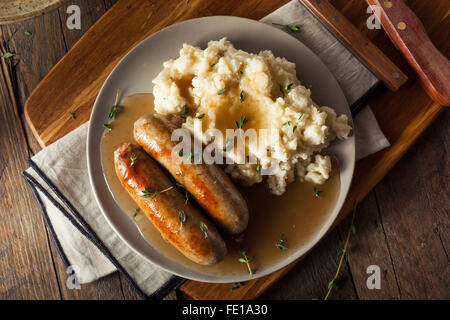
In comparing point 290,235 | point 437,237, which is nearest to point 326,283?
point 290,235

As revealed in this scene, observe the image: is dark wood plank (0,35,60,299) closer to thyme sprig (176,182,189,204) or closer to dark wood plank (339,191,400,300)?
thyme sprig (176,182,189,204)

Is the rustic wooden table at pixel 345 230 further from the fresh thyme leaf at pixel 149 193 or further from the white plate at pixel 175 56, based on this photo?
the fresh thyme leaf at pixel 149 193

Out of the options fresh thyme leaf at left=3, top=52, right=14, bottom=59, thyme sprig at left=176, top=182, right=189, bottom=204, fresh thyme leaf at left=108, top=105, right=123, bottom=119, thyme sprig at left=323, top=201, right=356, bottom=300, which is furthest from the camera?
fresh thyme leaf at left=3, top=52, right=14, bottom=59

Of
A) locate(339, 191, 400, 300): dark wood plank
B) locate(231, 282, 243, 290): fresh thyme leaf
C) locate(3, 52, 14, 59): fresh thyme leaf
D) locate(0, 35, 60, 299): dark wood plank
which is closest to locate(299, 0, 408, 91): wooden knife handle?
locate(339, 191, 400, 300): dark wood plank

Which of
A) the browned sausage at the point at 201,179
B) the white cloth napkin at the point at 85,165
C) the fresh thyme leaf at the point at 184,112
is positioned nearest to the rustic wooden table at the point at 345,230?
the white cloth napkin at the point at 85,165

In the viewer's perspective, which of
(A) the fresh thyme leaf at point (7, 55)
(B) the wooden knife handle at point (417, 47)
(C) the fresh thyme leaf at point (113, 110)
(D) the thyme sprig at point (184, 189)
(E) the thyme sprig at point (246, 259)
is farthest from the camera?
(A) the fresh thyme leaf at point (7, 55)

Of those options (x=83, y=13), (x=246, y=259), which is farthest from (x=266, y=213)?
(x=83, y=13)

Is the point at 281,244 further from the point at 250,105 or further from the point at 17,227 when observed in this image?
the point at 17,227
